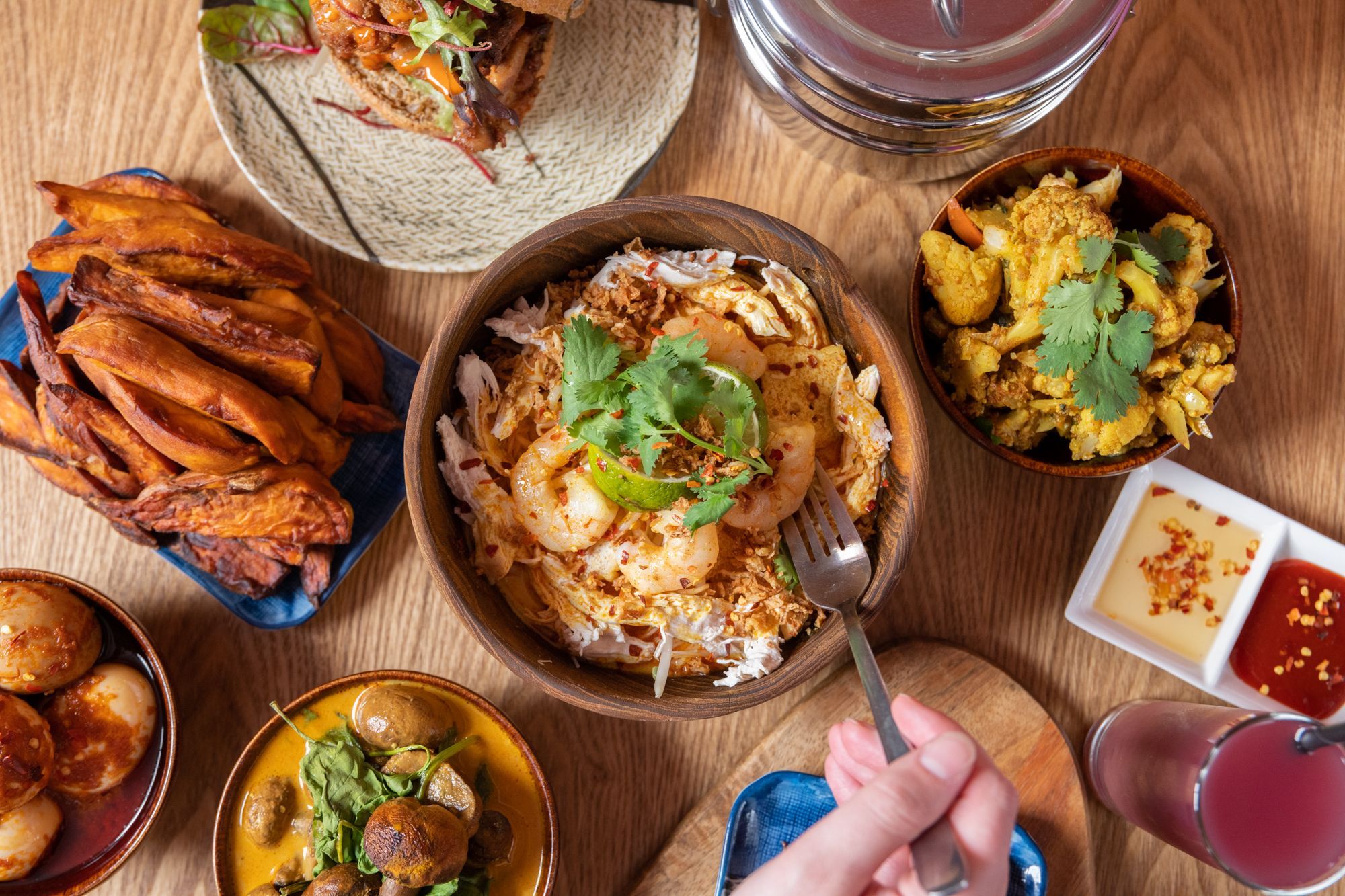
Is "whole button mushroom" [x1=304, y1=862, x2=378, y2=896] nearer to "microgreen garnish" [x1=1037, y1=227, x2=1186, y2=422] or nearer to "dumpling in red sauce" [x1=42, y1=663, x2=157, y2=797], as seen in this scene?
"dumpling in red sauce" [x1=42, y1=663, x2=157, y2=797]

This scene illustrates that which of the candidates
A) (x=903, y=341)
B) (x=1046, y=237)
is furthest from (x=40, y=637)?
(x=1046, y=237)

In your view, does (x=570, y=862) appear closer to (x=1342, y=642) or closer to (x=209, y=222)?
(x=209, y=222)

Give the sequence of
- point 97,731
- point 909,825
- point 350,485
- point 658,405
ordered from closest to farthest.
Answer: point 909,825
point 658,405
point 97,731
point 350,485

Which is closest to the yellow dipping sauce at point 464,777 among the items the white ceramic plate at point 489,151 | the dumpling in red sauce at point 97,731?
the dumpling in red sauce at point 97,731

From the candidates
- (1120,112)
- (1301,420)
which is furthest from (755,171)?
(1301,420)

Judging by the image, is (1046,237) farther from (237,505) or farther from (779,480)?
(237,505)

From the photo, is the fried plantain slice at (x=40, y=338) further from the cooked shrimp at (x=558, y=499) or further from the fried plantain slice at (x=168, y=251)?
the cooked shrimp at (x=558, y=499)

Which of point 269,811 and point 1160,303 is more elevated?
point 1160,303
